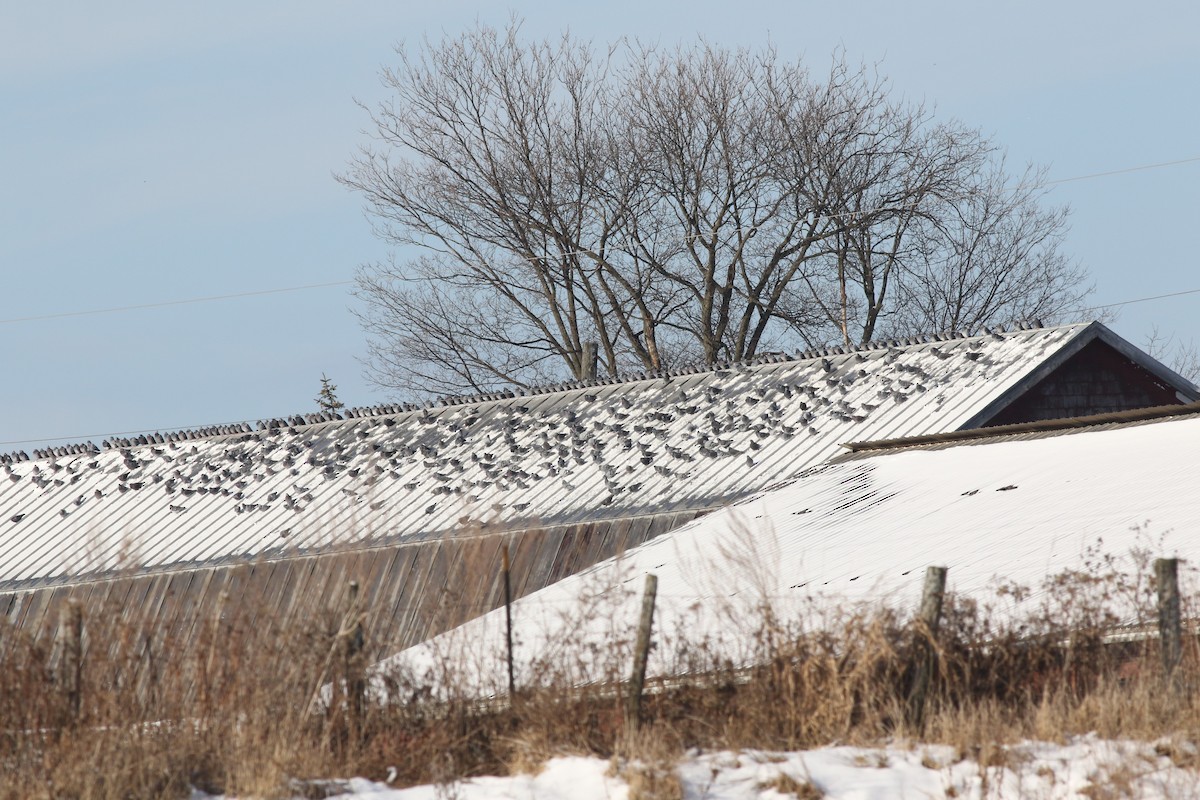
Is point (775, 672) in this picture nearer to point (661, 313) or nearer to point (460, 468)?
point (460, 468)

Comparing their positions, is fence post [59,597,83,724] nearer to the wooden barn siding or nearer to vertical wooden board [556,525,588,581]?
the wooden barn siding

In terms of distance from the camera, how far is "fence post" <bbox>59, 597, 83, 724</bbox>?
902cm

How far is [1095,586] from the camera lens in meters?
10.7

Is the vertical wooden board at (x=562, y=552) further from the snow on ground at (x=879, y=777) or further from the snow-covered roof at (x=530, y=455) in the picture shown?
the snow on ground at (x=879, y=777)

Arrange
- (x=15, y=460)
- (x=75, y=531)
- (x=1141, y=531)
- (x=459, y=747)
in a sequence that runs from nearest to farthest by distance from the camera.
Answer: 1. (x=459, y=747)
2. (x=1141, y=531)
3. (x=75, y=531)
4. (x=15, y=460)

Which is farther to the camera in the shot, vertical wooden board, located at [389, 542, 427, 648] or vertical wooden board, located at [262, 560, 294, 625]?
vertical wooden board, located at [262, 560, 294, 625]

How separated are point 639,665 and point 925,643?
1.72 m

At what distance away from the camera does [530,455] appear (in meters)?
22.0

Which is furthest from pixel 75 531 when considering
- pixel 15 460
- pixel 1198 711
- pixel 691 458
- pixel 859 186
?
pixel 859 186

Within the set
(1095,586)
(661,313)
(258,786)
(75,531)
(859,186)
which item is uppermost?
(859,186)

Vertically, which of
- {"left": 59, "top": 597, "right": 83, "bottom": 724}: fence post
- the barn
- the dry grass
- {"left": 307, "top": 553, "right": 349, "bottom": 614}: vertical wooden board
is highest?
the barn

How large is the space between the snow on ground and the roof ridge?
42.6 feet

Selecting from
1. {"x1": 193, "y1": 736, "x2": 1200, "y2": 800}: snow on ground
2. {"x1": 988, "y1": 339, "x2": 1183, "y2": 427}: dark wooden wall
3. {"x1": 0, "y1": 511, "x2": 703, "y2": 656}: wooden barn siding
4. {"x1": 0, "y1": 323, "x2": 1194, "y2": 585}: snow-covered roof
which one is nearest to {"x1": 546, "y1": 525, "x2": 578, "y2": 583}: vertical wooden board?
{"x1": 0, "y1": 511, "x2": 703, "y2": 656}: wooden barn siding

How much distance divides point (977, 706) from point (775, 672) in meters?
1.25
